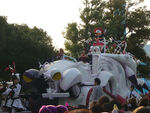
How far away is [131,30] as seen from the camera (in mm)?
34562

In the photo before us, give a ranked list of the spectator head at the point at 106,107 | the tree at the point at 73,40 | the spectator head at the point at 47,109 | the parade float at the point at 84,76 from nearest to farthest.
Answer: the spectator head at the point at 47,109, the spectator head at the point at 106,107, the parade float at the point at 84,76, the tree at the point at 73,40

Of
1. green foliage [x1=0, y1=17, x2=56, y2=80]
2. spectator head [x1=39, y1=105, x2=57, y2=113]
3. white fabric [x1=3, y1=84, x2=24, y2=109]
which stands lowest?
white fabric [x1=3, y1=84, x2=24, y2=109]

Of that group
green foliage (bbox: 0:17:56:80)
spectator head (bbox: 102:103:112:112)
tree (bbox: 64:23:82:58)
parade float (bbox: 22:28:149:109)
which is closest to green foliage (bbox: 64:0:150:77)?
tree (bbox: 64:23:82:58)

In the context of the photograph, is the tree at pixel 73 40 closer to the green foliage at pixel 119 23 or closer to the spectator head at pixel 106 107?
the green foliage at pixel 119 23

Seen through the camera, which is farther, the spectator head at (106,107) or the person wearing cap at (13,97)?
the person wearing cap at (13,97)

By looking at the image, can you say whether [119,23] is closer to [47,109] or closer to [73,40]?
[73,40]

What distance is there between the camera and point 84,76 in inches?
587

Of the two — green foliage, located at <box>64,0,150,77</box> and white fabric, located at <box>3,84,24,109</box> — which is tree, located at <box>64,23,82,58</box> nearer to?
green foliage, located at <box>64,0,150,77</box>

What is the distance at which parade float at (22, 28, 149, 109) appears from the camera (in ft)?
43.9

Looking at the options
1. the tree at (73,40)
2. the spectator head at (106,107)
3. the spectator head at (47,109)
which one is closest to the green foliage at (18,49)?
the tree at (73,40)

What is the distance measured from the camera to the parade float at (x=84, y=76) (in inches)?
527

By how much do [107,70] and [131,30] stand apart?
64.9 feet

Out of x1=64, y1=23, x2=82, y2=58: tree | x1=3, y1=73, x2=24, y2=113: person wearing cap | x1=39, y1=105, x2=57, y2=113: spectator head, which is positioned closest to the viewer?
x1=39, y1=105, x2=57, y2=113: spectator head

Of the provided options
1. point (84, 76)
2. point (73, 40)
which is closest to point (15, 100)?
point (84, 76)
